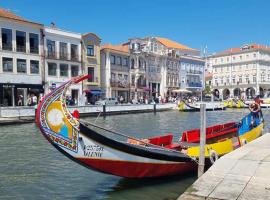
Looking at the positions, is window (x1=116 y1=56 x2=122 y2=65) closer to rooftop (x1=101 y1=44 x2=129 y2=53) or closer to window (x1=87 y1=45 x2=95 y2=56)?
rooftop (x1=101 y1=44 x2=129 y2=53)

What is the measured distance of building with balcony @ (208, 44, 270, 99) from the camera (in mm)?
82562

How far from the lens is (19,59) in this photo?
123 feet

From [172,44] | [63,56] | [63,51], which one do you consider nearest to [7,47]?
[63,56]

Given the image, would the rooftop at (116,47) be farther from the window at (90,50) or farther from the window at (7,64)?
the window at (7,64)

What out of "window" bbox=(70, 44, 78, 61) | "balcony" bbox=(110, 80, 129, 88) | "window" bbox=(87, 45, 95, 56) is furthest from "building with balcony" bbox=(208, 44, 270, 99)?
"window" bbox=(70, 44, 78, 61)

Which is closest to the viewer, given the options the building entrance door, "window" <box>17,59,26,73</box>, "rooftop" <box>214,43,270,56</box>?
the building entrance door

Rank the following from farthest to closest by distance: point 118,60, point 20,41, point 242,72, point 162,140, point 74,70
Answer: point 242,72, point 118,60, point 74,70, point 20,41, point 162,140

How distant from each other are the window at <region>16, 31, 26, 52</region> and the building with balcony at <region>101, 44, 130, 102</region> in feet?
46.4

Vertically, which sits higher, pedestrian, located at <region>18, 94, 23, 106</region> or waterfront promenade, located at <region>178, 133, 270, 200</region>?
pedestrian, located at <region>18, 94, 23, 106</region>

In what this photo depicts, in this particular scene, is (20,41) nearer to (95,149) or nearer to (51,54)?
(51,54)

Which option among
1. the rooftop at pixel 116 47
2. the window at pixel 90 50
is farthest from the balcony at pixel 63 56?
the rooftop at pixel 116 47

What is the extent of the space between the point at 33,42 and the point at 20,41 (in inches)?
65.1

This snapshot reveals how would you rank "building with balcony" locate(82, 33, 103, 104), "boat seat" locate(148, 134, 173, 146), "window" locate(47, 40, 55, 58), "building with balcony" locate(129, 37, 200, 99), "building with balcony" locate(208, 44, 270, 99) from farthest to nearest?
"building with balcony" locate(208, 44, 270, 99)
"building with balcony" locate(129, 37, 200, 99)
"building with balcony" locate(82, 33, 103, 104)
"window" locate(47, 40, 55, 58)
"boat seat" locate(148, 134, 173, 146)

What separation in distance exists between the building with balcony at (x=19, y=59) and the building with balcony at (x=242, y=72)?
55.6 m
